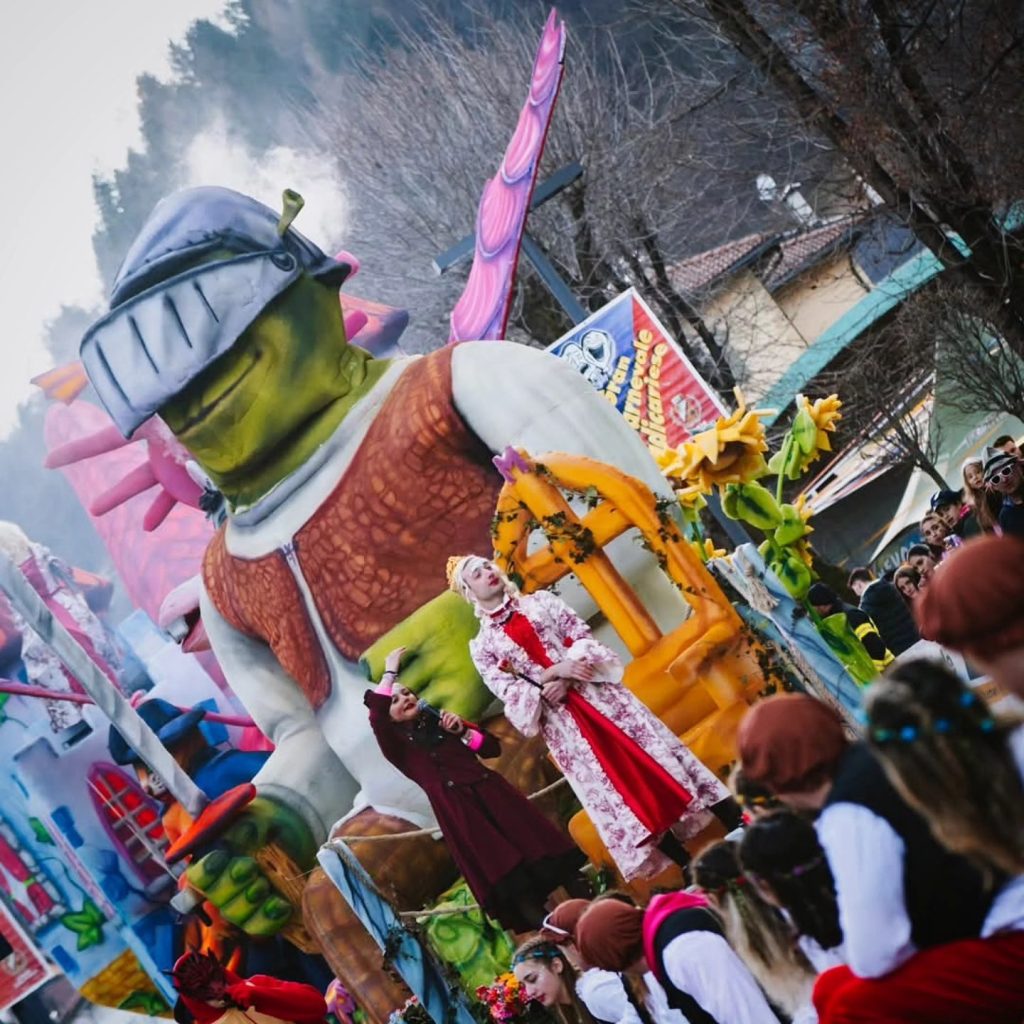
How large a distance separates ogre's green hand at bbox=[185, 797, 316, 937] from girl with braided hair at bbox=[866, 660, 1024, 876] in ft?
18.3

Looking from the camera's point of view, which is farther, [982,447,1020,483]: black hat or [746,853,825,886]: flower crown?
[982,447,1020,483]: black hat

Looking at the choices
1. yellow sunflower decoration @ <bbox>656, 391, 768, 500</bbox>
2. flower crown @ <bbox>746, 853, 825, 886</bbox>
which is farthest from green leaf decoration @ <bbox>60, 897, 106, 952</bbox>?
flower crown @ <bbox>746, 853, 825, 886</bbox>

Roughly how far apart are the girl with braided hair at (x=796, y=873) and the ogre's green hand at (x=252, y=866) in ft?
16.6

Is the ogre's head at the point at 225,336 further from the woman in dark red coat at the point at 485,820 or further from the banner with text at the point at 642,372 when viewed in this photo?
the banner with text at the point at 642,372

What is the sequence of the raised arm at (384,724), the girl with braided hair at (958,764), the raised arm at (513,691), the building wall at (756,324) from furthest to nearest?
the building wall at (756,324), the raised arm at (384,724), the raised arm at (513,691), the girl with braided hair at (958,764)

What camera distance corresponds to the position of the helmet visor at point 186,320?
22.7ft

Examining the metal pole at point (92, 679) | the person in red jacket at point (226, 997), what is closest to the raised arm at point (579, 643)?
the person in red jacket at point (226, 997)

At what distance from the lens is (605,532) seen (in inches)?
229

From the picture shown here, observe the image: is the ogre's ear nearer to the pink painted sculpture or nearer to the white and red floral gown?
the pink painted sculpture

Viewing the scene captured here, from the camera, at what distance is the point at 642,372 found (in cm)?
1008

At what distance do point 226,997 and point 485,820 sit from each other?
4.49ft

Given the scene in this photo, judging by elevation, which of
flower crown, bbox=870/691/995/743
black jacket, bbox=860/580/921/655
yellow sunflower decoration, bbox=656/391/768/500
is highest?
yellow sunflower decoration, bbox=656/391/768/500

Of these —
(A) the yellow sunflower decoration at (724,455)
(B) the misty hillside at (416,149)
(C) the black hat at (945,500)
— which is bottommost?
(C) the black hat at (945,500)

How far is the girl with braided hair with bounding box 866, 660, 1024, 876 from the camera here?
194 centimetres
